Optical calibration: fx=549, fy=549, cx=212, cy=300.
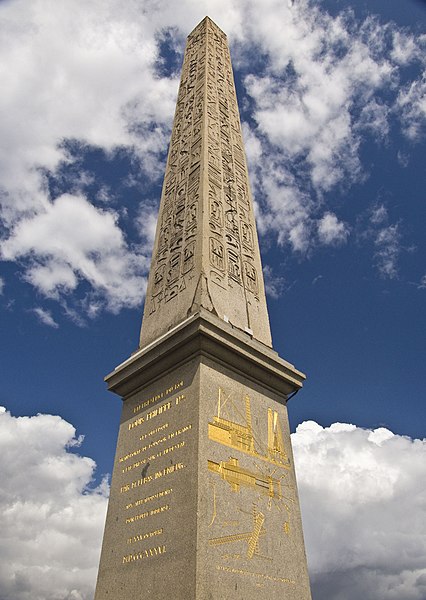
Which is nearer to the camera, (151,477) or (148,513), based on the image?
(148,513)

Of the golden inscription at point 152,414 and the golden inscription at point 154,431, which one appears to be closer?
the golden inscription at point 154,431

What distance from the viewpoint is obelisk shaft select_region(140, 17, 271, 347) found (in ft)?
23.3

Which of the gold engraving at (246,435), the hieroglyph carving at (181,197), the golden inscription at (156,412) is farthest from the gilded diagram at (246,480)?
the hieroglyph carving at (181,197)

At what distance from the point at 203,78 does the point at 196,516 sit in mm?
8596

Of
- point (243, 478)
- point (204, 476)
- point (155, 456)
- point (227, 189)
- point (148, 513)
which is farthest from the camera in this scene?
point (227, 189)

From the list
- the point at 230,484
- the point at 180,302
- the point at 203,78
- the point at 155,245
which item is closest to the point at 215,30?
the point at 203,78

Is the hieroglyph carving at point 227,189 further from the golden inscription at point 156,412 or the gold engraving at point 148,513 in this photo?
the gold engraving at point 148,513

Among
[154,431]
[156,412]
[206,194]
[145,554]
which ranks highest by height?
[206,194]

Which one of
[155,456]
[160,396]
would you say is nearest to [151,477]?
[155,456]

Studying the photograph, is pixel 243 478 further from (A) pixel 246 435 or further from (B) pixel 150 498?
(B) pixel 150 498

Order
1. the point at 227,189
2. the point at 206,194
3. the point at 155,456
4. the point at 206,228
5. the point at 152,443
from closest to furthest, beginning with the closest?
the point at 155,456
the point at 152,443
the point at 206,228
the point at 206,194
the point at 227,189

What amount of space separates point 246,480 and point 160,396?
1363 millimetres

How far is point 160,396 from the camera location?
6.20m

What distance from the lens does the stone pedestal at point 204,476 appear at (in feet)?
15.9
